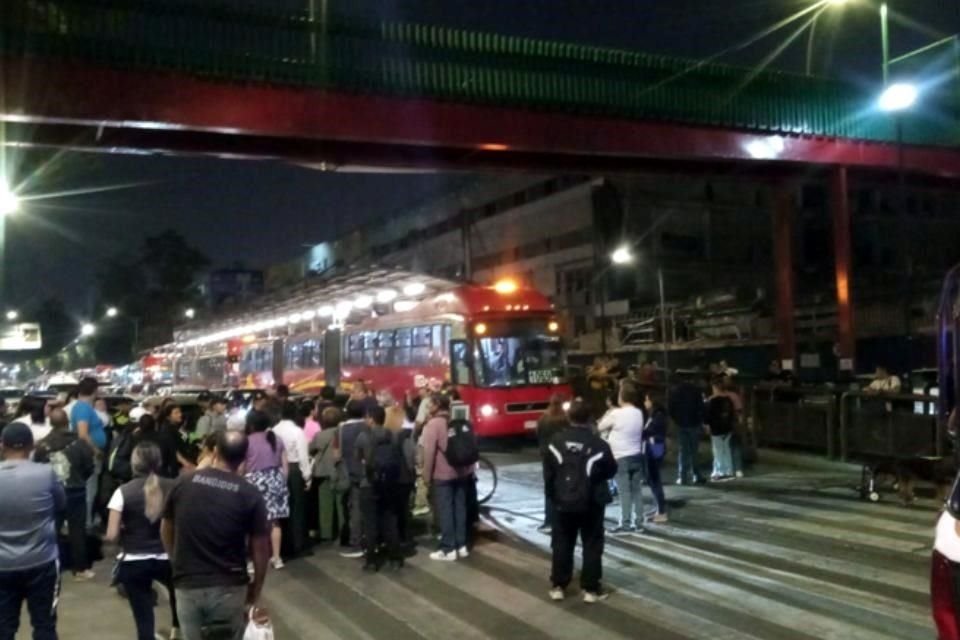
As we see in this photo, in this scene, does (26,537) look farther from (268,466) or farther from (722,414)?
(722,414)

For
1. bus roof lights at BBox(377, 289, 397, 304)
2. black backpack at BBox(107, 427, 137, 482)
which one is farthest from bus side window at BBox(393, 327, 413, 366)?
black backpack at BBox(107, 427, 137, 482)

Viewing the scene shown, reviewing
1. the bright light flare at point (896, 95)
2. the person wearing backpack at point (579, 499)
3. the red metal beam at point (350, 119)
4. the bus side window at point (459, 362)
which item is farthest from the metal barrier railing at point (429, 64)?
the person wearing backpack at point (579, 499)

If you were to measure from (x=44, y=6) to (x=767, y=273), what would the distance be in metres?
43.4

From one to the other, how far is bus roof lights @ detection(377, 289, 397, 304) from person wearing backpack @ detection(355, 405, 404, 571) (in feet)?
52.2

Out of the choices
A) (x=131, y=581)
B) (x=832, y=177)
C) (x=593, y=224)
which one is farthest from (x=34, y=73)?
(x=593, y=224)

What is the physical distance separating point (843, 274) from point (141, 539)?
21.8 metres

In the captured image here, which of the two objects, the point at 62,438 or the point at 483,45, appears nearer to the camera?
the point at 62,438

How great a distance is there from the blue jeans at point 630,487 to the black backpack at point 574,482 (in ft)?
9.57

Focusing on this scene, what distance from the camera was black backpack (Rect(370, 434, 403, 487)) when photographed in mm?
10383

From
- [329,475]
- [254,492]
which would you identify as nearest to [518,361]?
[329,475]

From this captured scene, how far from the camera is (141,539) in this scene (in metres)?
6.71

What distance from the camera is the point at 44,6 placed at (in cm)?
1650

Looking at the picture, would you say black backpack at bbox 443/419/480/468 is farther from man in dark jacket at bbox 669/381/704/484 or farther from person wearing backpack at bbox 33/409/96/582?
man in dark jacket at bbox 669/381/704/484

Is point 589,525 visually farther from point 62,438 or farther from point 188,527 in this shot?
point 62,438
